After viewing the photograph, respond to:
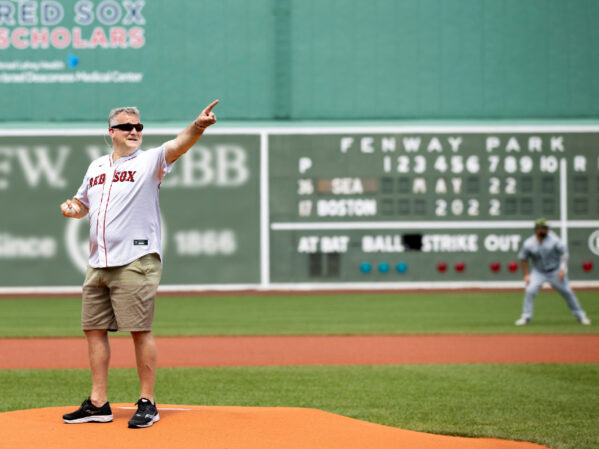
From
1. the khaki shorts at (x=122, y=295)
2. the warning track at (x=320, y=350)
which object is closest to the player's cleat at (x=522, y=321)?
the warning track at (x=320, y=350)

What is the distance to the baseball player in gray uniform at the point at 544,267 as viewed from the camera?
1496 centimetres

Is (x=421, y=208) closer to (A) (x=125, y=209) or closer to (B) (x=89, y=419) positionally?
(A) (x=125, y=209)

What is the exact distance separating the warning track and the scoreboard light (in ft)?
30.5

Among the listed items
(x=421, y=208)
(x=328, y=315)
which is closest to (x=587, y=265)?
(x=421, y=208)

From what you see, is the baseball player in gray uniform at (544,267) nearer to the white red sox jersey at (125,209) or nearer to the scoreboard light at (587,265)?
the scoreboard light at (587,265)

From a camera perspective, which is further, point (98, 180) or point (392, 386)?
point (392, 386)

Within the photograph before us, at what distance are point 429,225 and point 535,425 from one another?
15.4 m

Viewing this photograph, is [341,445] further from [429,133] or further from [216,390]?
[429,133]

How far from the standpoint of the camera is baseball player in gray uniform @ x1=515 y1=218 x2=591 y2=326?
1496cm

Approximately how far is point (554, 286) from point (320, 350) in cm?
485

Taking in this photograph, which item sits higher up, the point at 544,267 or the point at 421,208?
the point at 421,208

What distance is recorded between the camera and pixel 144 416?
561 centimetres

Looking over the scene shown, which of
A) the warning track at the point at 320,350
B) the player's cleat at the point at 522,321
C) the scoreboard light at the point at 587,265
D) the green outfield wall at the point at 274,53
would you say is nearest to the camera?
the warning track at the point at 320,350

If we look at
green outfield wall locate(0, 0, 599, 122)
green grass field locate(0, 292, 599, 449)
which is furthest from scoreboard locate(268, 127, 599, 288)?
green grass field locate(0, 292, 599, 449)
